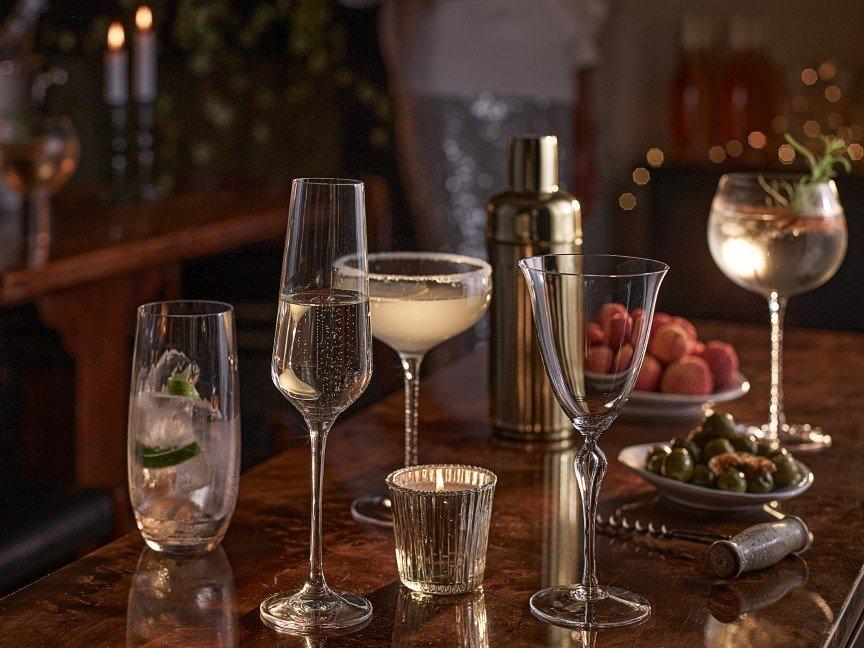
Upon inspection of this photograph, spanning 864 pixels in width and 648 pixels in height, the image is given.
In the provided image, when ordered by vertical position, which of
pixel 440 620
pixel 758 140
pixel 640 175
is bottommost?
pixel 440 620

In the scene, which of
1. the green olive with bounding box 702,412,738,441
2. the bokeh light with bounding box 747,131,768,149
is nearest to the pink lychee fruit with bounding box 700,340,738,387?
the green olive with bounding box 702,412,738,441

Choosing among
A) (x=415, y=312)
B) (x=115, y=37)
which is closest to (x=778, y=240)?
(x=415, y=312)

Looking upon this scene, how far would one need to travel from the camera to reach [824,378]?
156cm

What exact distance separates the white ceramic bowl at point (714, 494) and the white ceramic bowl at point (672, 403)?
0.81 ft

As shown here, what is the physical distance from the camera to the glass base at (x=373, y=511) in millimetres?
1015

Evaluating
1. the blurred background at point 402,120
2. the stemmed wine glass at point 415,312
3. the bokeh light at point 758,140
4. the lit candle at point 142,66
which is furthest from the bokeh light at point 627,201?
the stemmed wine glass at point 415,312

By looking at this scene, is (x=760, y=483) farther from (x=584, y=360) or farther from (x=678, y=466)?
(x=584, y=360)

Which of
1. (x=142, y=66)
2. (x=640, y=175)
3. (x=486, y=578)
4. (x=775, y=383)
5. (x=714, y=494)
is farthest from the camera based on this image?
(x=640, y=175)

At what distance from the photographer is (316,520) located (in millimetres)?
822

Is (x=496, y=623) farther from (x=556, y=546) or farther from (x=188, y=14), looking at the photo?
(x=188, y=14)

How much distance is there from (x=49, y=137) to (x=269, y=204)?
2.11ft

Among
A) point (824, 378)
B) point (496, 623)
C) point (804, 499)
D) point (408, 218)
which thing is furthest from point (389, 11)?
point (496, 623)

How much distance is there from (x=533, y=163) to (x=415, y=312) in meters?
0.24

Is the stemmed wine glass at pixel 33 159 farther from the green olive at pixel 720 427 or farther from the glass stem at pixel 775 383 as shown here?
the green olive at pixel 720 427
